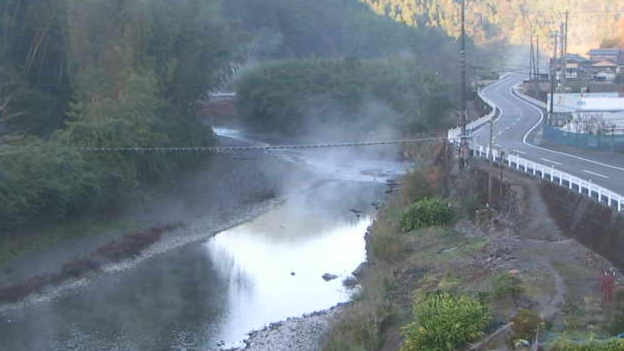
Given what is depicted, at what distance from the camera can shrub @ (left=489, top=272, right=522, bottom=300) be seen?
1345cm

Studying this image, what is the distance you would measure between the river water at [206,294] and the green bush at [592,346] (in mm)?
7757

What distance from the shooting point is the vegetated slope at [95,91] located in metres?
23.4

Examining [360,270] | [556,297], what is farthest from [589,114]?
[556,297]

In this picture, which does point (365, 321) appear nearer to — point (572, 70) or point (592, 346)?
point (592, 346)

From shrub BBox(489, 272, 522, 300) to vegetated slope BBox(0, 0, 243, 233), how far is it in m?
13.3

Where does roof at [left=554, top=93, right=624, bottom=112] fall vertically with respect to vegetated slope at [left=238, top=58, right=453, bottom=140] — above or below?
above

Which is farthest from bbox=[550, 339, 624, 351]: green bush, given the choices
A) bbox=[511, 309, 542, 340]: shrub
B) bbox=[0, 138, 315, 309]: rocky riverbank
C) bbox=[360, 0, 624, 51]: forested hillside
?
bbox=[360, 0, 624, 51]: forested hillside

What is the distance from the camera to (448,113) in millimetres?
42625

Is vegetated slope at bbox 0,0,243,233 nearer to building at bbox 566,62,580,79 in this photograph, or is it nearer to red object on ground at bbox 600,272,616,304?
red object on ground at bbox 600,272,616,304

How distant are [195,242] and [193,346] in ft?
29.4

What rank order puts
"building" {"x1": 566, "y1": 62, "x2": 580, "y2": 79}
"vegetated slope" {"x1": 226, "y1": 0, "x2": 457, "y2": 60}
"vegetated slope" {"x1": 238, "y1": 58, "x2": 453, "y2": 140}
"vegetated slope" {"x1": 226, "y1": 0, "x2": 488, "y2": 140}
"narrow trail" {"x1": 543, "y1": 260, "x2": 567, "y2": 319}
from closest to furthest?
1. "narrow trail" {"x1": 543, "y1": 260, "x2": 567, "y2": 319}
2. "vegetated slope" {"x1": 226, "y1": 0, "x2": 488, "y2": 140}
3. "vegetated slope" {"x1": 238, "y1": 58, "x2": 453, "y2": 140}
4. "building" {"x1": 566, "y1": 62, "x2": 580, "y2": 79}
5. "vegetated slope" {"x1": 226, "y1": 0, "x2": 457, "y2": 60}

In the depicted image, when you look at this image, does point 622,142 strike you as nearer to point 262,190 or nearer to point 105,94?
point 262,190

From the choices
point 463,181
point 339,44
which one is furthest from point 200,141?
point 339,44

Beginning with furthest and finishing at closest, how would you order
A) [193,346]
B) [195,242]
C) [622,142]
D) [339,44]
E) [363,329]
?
[339,44] < [195,242] < [622,142] < [193,346] < [363,329]
